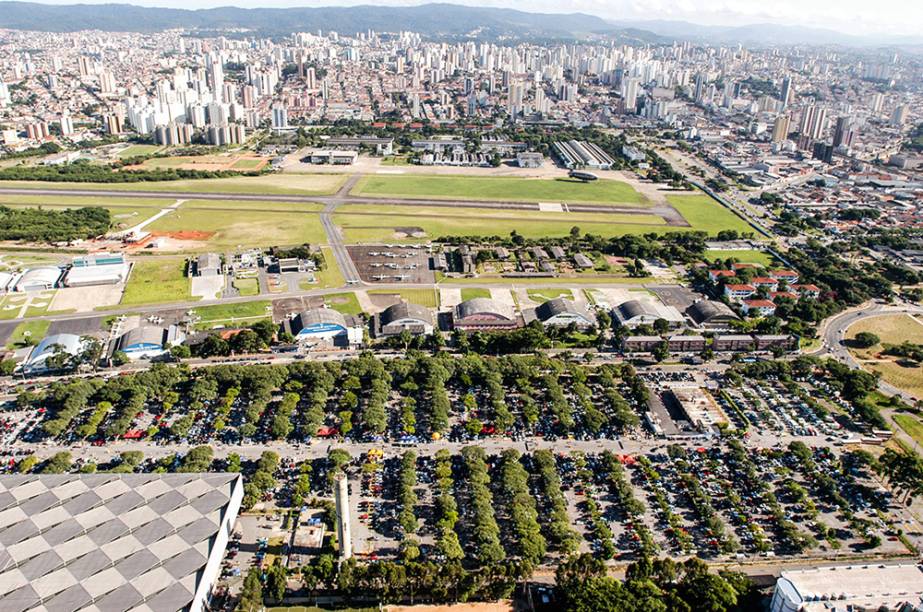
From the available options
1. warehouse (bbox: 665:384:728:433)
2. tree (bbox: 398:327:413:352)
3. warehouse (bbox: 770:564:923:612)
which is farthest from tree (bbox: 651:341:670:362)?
warehouse (bbox: 770:564:923:612)

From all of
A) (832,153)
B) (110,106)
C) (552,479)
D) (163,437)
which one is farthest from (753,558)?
(110,106)

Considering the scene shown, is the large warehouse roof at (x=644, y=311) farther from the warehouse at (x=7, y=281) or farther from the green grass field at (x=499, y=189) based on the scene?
the warehouse at (x=7, y=281)

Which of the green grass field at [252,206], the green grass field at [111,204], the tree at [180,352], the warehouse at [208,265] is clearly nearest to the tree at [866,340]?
the tree at [180,352]

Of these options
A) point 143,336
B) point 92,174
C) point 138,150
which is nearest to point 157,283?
point 143,336

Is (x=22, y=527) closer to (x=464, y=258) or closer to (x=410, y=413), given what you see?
(x=410, y=413)

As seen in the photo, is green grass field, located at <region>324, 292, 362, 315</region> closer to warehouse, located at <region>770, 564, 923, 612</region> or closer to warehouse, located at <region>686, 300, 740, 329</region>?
warehouse, located at <region>686, 300, 740, 329</region>

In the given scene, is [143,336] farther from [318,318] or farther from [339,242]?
[339,242]
